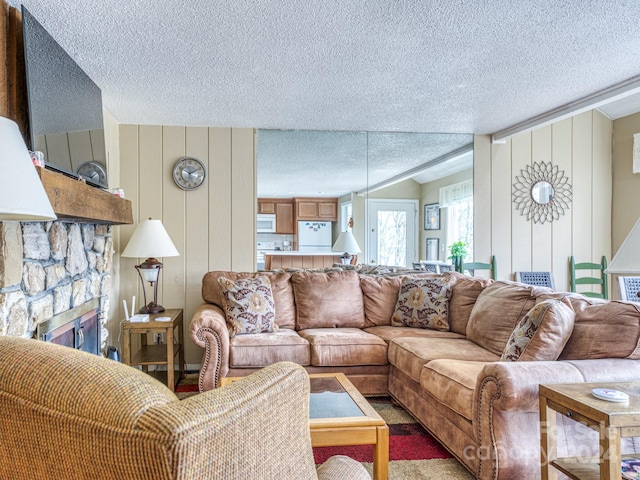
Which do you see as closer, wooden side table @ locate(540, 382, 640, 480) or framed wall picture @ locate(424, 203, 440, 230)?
wooden side table @ locate(540, 382, 640, 480)

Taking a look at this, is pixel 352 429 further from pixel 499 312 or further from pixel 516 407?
pixel 499 312

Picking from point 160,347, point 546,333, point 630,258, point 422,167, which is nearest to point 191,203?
point 160,347

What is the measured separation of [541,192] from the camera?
4707 millimetres

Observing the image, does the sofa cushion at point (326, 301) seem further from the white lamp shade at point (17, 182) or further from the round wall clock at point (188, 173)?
the white lamp shade at point (17, 182)

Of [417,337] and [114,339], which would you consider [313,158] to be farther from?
[114,339]

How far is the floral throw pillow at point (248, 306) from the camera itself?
3.44 metres

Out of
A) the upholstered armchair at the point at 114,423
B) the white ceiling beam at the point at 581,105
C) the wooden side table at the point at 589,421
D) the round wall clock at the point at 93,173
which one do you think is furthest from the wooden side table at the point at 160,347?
the white ceiling beam at the point at 581,105

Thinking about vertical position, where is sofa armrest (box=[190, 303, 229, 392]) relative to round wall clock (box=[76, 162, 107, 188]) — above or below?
below

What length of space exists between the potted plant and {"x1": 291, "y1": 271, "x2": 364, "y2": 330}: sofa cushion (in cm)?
125

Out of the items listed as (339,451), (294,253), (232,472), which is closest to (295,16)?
(232,472)

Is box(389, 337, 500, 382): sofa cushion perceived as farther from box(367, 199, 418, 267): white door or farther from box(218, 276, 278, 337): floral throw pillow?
box(367, 199, 418, 267): white door

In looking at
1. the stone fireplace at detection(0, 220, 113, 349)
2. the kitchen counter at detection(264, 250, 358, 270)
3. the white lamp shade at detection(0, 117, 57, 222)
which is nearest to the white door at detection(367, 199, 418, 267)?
the kitchen counter at detection(264, 250, 358, 270)

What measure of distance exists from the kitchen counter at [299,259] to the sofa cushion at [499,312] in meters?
1.62

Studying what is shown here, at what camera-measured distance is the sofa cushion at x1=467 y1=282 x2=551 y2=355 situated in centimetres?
289
